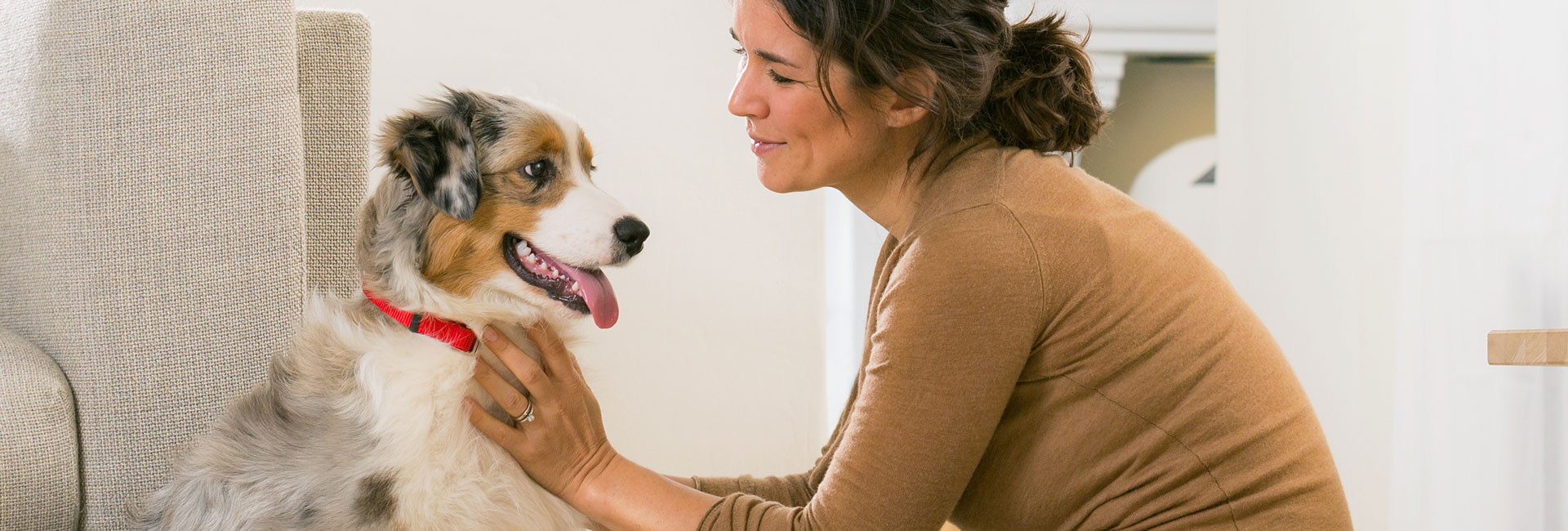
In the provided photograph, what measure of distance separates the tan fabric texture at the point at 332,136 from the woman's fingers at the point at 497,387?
2.12 ft

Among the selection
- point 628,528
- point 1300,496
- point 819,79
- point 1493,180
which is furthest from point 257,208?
point 1493,180

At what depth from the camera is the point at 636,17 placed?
262cm

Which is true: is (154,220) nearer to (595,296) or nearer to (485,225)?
(485,225)

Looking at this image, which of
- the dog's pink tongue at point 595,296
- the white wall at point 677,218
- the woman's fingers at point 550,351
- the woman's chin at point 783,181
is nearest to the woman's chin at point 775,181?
the woman's chin at point 783,181

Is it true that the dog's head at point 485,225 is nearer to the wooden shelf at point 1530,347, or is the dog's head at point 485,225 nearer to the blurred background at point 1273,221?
the blurred background at point 1273,221

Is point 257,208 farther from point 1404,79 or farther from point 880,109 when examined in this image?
point 1404,79

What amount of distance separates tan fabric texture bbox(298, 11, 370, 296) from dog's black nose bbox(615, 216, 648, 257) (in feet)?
2.45

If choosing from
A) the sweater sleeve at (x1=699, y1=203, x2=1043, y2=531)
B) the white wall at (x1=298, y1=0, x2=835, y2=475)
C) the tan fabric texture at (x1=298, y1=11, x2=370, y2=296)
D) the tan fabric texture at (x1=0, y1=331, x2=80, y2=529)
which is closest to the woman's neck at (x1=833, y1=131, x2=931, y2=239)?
the sweater sleeve at (x1=699, y1=203, x2=1043, y2=531)

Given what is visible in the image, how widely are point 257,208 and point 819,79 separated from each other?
1050mm

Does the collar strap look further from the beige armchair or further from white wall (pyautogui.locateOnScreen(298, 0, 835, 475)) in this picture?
white wall (pyautogui.locateOnScreen(298, 0, 835, 475))

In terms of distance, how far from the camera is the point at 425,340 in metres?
1.43

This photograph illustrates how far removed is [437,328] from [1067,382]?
84 cm

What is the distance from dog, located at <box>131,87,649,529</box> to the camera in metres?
1.34

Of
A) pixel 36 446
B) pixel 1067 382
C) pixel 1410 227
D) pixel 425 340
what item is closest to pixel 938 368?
pixel 1067 382
